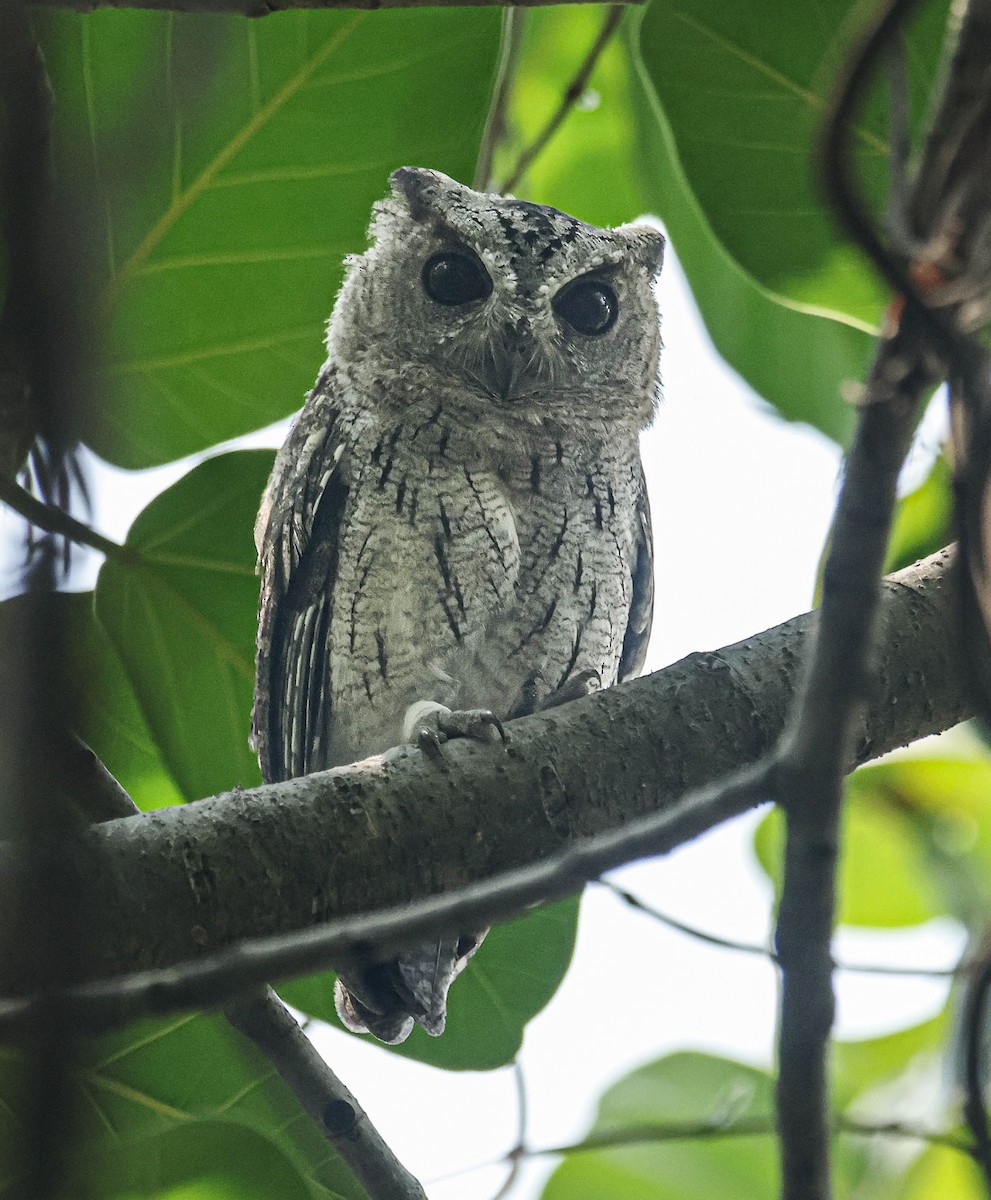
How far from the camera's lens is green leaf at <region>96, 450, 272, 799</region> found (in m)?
2.04

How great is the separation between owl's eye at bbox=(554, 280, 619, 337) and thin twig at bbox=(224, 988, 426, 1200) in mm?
1724

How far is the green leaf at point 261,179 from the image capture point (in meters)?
1.93

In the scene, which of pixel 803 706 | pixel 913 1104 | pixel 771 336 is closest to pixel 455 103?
pixel 771 336

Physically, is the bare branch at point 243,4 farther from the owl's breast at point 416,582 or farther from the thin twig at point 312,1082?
the owl's breast at point 416,582

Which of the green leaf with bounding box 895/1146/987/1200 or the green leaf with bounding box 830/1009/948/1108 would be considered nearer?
the green leaf with bounding box 895/1146/987/1200

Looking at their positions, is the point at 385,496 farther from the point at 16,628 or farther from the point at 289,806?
the point at 16,628

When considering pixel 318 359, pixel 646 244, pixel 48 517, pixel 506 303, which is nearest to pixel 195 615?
pixel 318 359

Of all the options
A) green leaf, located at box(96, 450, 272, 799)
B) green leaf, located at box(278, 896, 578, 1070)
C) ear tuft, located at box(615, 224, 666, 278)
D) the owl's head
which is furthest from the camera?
ear tuft, located at box(615, 224, 666, 278)

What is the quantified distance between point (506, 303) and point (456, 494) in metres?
0.48

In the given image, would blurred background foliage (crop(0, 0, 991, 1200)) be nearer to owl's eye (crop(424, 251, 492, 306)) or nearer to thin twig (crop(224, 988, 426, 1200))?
thin twig (crop(224, 988, 426, 1200))

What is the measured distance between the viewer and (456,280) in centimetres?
295

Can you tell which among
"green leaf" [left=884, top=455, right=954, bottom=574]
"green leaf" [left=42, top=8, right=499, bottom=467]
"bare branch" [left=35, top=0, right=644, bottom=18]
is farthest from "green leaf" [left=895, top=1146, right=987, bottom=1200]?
"bare branch" [left=35, top=0, right=644, bottom=18]

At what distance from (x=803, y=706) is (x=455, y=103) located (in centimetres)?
143

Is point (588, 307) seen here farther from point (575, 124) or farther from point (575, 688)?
point (575, 688)
